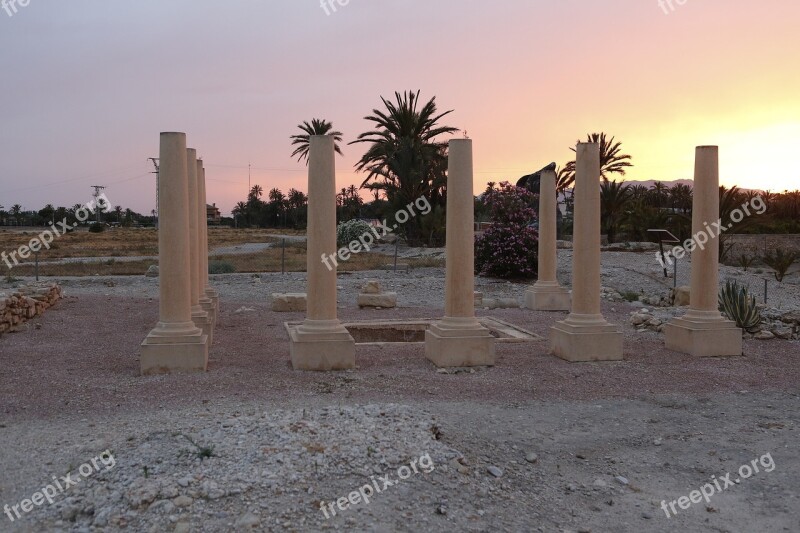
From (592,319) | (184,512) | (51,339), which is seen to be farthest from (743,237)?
(184,512)

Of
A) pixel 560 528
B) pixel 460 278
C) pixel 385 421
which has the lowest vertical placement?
pixel 560 528

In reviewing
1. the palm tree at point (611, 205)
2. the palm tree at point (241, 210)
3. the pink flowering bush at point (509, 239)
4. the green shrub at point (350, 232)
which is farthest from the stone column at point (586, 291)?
the palm tree at point (241, 210)

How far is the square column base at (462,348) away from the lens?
373 inches

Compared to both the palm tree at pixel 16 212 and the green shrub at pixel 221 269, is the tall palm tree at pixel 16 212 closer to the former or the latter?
the palm tree at pixel 16 212

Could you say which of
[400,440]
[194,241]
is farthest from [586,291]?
[194,241]

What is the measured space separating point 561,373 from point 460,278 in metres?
1.96

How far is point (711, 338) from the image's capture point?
409 inches

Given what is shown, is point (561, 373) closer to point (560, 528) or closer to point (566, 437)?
point (566, 437)

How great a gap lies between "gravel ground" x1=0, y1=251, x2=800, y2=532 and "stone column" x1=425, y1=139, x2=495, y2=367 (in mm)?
429

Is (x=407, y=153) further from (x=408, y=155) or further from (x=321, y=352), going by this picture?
(x=321, y=352)

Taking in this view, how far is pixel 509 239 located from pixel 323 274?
14079mm

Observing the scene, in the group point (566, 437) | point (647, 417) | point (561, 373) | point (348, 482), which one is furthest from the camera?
point (561, 373)

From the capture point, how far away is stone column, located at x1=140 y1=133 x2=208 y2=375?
28.7ft

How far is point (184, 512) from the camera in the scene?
455 centimetres
